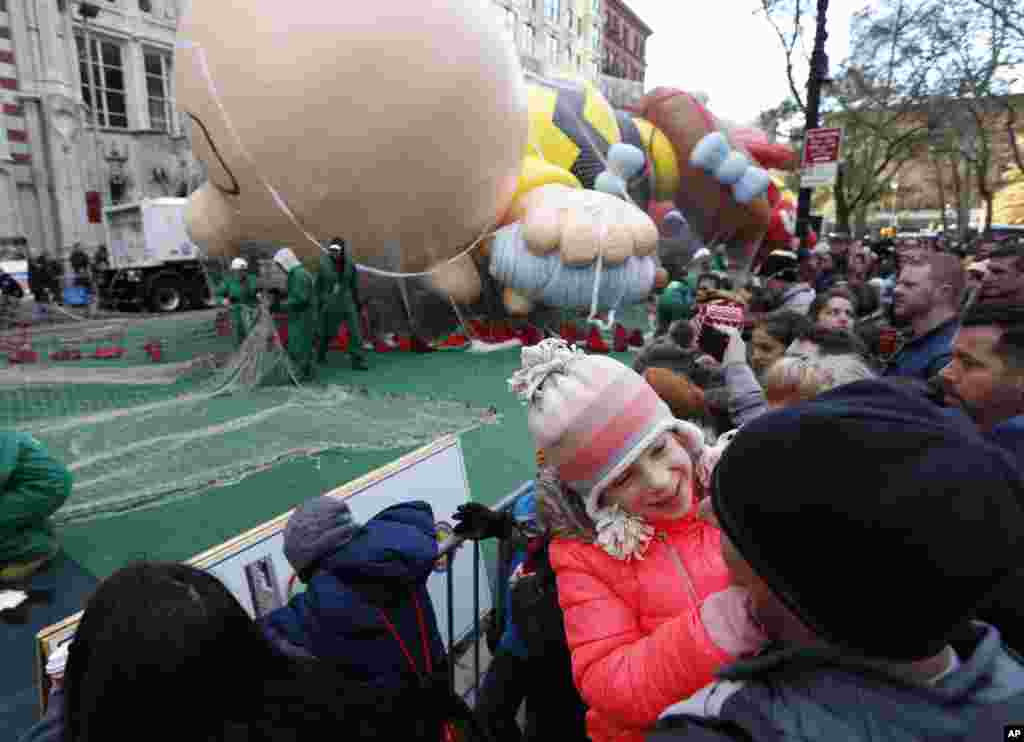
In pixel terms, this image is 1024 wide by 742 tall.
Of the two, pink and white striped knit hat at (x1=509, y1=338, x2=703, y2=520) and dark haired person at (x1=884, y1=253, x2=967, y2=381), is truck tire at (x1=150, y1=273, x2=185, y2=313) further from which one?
pink and white striped knit hat at (x1=509, y1=338, x2=703, y2=520)

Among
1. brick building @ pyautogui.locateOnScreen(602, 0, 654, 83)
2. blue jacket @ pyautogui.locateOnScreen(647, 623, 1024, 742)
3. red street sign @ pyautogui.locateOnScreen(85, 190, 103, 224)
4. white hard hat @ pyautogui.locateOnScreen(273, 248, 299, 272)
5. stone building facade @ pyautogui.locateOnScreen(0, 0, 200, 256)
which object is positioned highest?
brick building @ pyautogui.locateOnScreen(602, 0, 654, 83)

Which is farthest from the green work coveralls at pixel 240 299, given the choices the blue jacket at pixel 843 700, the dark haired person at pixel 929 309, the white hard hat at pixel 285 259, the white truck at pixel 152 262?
the blue jacket at pixel 843 700

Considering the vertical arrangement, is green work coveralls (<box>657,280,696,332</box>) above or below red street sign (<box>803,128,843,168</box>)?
below

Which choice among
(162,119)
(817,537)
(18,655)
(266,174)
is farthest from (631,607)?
(162,119)

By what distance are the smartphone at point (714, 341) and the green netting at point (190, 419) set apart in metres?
2.50

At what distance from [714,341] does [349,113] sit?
4.23m

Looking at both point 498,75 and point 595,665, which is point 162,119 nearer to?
point 498,75

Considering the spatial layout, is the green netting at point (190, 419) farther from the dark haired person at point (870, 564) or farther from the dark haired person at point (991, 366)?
the dark haired person at point (870, 564)

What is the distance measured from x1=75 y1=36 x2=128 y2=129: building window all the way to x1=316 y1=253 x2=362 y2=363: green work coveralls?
18.8 metres

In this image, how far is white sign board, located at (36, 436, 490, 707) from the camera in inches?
83.7

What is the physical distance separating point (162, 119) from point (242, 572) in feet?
84.0

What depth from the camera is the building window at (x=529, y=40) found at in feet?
96.2

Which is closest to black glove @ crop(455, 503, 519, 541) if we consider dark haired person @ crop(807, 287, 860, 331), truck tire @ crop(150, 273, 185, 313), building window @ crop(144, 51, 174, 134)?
dark haired person @ crop(807, 287, 860, 331)

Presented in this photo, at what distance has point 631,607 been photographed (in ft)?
4.44
